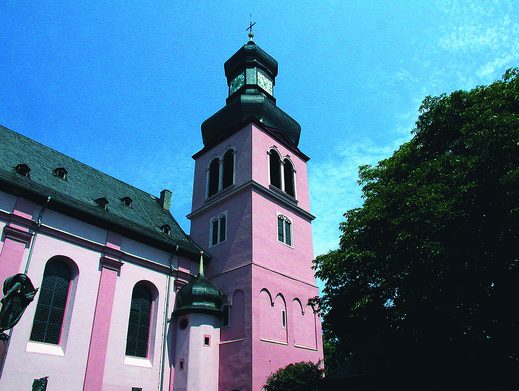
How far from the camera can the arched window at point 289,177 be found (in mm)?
25531

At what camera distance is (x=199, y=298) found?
19.3 m

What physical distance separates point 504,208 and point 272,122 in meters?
16.8

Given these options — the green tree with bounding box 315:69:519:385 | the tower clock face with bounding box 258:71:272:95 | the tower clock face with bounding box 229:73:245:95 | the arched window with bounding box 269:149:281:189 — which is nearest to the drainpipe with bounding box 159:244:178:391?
the arched window with bounding box 269:149:281:189

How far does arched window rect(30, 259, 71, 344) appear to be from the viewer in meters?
15.5

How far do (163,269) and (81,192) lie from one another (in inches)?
208

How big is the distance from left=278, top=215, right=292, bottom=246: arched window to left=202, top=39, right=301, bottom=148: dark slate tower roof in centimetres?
549

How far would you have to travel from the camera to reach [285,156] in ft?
84.8

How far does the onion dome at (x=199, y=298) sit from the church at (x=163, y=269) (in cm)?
6

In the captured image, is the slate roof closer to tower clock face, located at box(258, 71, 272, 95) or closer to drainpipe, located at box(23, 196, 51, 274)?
drainpipe, located at box(23, 196, 51, 274)

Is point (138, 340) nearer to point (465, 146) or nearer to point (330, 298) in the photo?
point (330, 298)

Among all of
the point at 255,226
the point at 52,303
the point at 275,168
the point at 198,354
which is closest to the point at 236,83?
the point at 275,168

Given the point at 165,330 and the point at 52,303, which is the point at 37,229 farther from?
the point at 165,330

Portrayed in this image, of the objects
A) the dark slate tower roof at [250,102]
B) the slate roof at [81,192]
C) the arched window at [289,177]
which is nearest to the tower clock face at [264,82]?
the dark slate tower roof at [250,102]

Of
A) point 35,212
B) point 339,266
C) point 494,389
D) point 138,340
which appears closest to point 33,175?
point 35,212
